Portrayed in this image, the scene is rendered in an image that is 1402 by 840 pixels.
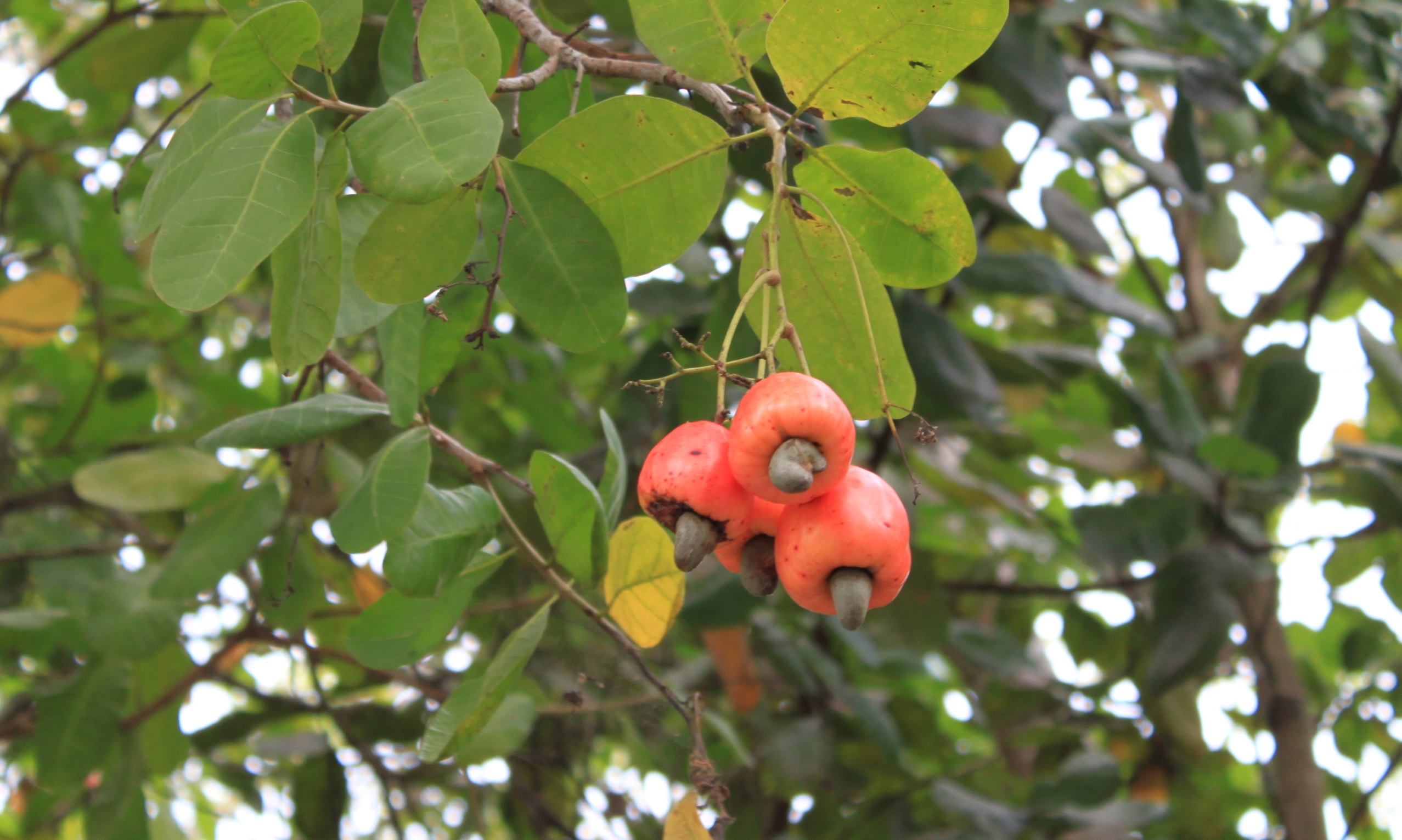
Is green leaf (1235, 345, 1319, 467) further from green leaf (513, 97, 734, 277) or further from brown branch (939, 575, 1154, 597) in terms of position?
green leaf (513, 97, 734, 277)

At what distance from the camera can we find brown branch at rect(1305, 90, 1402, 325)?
1.90 meters

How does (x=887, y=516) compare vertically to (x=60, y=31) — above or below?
above

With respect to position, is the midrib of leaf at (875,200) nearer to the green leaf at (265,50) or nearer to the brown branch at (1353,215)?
the green leaf at (265,50)

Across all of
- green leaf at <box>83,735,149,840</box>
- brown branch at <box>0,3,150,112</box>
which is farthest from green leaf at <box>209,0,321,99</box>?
green leaf at <box>83,735,149,840</box>

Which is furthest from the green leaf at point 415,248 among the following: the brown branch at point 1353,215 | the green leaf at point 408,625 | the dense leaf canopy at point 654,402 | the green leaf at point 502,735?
the brown branch at point 1353,215

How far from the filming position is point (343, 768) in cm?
208

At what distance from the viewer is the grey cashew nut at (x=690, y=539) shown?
0.72 metres

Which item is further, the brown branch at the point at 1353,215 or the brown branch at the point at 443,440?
the brown branch at the point at 1353,215

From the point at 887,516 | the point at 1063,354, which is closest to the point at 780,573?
the point at 887,516

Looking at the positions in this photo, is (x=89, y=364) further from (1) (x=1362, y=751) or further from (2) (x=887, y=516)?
(1) (x=1362, y=751)

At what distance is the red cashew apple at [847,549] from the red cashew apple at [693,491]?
45 mm

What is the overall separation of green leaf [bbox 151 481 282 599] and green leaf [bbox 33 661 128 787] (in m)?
0.39

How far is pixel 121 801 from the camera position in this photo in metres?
1.63

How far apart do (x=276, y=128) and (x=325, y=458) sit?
0.89 meters
